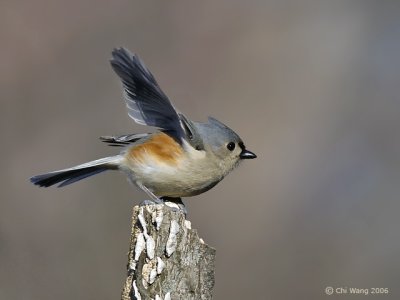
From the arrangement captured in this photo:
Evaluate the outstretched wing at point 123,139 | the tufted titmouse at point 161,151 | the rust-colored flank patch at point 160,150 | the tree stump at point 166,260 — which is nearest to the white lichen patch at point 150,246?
the tree stump at point 166,260

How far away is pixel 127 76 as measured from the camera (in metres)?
4.68

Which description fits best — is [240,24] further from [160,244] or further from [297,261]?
[160,244]

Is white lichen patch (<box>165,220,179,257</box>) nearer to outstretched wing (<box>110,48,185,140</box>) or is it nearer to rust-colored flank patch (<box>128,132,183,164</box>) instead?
outstretched wing (<box>110,48,185,140</box>)

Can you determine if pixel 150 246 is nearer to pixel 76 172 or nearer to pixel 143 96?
pixel 143 96

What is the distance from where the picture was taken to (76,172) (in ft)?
17.3

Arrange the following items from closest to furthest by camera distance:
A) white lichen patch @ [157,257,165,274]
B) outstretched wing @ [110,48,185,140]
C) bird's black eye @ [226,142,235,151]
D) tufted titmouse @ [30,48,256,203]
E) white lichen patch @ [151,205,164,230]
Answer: white lichen patch @ [157,257,165,274] → white lichen patch @ [151,205,164,230] → outstretched wing @ [110,48,185,140] → tufted titmouse @ [30,48,256,203] → bird's black eye @ [226,142,235,151]

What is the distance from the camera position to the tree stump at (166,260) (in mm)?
3758

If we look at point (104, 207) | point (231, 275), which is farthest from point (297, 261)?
point (104, 207)

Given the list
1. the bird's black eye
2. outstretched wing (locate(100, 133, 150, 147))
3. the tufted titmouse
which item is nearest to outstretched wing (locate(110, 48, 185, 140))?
the tufted titmouse

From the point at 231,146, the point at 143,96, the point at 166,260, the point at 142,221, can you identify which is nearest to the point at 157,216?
the point at 142,221

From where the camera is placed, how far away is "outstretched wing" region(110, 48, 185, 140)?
4.52 metres

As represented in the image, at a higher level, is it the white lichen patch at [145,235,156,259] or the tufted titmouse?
the tufted titmouse

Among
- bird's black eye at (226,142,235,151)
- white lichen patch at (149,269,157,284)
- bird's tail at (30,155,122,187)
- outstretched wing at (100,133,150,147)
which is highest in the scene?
outstretched wing at (100,133,150,147)

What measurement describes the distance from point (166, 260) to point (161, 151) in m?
A: 1.27
